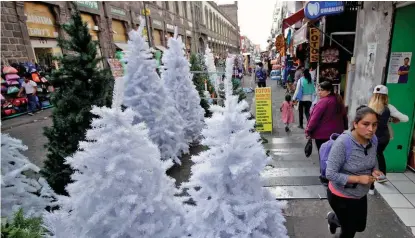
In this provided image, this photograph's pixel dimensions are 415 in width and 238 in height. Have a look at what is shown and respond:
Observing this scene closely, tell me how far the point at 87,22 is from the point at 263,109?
5.69 metres

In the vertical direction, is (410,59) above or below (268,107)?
above

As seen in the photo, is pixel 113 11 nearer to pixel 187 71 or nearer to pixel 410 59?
pixel 187 71

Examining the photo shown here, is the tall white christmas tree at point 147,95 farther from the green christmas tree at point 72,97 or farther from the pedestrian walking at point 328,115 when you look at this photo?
the pedestrian walking at point 328,115

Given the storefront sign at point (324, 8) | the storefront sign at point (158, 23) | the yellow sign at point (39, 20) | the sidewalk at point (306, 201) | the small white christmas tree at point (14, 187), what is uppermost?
the storefront sign at point (158, 23)

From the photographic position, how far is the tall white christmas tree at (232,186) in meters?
1.95

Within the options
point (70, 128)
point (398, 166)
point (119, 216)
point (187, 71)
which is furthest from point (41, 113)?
point (398, 166)

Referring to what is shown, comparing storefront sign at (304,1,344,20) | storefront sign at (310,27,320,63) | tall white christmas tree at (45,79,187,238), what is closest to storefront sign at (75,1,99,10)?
storefront sign at (310,27,320,63)

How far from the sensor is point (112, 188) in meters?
2.05

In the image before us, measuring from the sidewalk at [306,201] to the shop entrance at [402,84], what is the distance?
1.17 metres

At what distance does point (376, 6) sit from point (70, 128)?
5614 millimetres

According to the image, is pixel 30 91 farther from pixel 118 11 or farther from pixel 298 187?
pixel 298 187

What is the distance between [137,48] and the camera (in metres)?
5.33

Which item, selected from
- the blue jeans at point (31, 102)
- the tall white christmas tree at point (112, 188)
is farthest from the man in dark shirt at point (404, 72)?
the blue jeans at point (31, 102)

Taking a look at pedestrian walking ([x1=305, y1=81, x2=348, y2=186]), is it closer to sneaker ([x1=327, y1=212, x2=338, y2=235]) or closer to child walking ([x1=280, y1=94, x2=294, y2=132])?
sneaker ([x1=327, y1=212, x2=338, y2=235])
